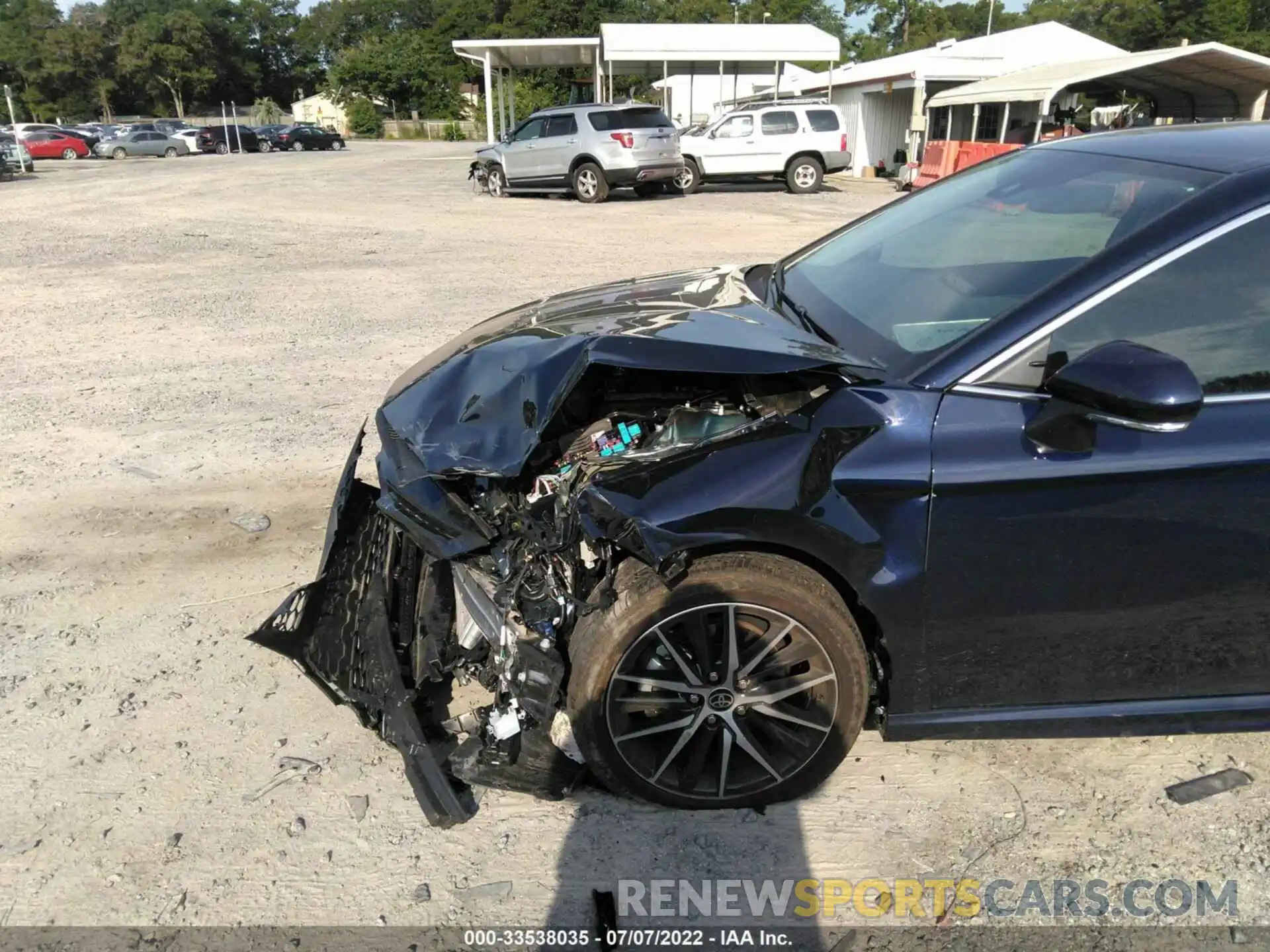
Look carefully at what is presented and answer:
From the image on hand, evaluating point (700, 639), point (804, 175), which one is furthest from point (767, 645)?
point (804, 175)

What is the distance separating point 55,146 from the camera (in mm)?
38500

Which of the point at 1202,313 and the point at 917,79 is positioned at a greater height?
the point at 917,79

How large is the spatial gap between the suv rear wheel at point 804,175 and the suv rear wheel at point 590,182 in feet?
15.0

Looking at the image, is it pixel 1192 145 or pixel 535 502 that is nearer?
pixel 535 502

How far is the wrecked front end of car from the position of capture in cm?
232

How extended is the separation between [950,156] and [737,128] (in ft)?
15.3

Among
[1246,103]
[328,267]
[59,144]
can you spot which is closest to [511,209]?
[328,267]

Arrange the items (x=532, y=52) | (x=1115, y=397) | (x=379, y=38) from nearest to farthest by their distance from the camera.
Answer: (x=1115, y=397) → (x=532, y=52) → (x=379, y=38)

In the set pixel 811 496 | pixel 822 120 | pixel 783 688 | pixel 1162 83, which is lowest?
pixel 783 688

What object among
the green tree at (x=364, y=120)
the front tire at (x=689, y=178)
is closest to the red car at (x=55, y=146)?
the green tree at (x=364, y=120)

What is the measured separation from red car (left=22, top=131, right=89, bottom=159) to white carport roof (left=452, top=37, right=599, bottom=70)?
19.6m

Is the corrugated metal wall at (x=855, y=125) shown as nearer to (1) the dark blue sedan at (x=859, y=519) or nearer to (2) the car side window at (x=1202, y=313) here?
(1) the dark blue sedan at (x=859, y=519)

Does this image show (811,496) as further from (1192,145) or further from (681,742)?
(1192,145)

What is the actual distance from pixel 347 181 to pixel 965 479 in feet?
77.7
